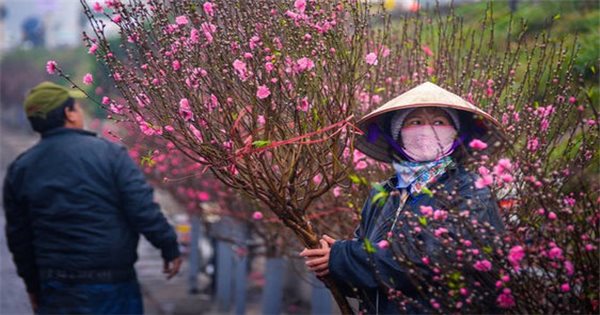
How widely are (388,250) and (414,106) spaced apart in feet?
1.86

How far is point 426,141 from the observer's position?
4016 millimetres

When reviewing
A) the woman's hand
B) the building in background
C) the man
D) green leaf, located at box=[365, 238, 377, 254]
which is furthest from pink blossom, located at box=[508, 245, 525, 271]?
the building in background

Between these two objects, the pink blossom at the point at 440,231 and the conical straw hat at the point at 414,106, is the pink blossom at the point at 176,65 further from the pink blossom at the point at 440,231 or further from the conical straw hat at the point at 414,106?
the pink blossom at the point at 440,231

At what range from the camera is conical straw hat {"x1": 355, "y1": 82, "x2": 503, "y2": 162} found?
402 cm

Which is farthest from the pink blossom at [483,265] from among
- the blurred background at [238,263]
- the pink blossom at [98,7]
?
the pink blossom at [98,7]

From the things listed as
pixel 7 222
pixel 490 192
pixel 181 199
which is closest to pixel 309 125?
pixel 490 192

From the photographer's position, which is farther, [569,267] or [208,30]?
[208,30]

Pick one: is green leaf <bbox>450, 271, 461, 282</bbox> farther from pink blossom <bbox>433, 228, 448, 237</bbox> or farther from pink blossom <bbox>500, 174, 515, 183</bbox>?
pink blossom <bbox>500, 174, 515, 183</bbox>

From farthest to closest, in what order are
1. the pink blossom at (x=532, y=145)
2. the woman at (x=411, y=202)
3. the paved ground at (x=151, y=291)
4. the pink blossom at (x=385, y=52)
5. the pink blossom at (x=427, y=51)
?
the paved ground at (x=151, y=291) → the pink blossom at (x=427, y=51) → the pink blossom at (x=385, y=52) → the pink blossom at (x=532, y=145) → the woman at (x=411, y=202)

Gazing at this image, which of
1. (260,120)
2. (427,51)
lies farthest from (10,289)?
(260,120)

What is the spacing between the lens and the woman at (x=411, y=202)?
3.59 m

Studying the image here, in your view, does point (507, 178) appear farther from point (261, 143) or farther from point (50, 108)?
point (50, 108)

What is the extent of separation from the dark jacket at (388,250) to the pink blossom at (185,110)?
776 millimetres

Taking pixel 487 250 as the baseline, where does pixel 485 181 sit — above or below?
above
